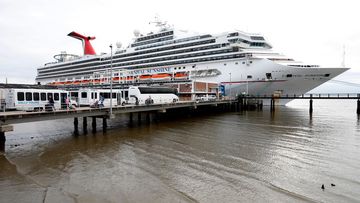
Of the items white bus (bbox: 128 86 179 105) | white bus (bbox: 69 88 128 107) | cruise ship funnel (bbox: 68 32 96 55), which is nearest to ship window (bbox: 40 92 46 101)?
white bus (bbox: 69 88 128 107)

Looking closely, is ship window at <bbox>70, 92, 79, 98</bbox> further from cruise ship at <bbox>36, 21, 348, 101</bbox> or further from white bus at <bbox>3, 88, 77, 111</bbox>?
cruise ship at <bbox>36, 21, 348, 101</bbox>

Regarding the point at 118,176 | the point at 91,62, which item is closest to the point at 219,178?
the point at 118,176

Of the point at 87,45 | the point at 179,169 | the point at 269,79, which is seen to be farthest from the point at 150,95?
the point at 87,45

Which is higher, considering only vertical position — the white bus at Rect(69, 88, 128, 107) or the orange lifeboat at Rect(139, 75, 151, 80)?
the orange lifeboat at Rect(139, 75, 151, 80)

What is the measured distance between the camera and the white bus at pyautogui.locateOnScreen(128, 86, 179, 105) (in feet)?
102

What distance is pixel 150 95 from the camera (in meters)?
33.7

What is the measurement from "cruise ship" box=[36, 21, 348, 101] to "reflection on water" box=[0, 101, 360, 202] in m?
22.4

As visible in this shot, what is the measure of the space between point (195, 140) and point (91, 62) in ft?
214

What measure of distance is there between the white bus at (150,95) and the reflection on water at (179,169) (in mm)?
12322

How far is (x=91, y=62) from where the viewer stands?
7494 centimetres

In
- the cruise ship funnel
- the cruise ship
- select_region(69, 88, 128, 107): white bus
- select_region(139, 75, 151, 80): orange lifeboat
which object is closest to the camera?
select_region(69, 88, 128, 107): white bus

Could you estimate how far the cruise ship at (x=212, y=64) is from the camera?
41.7m

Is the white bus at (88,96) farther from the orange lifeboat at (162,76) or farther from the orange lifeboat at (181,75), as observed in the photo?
the orange lifeboat at (162,76)

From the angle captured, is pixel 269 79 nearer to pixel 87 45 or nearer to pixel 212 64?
pixel 212 64
